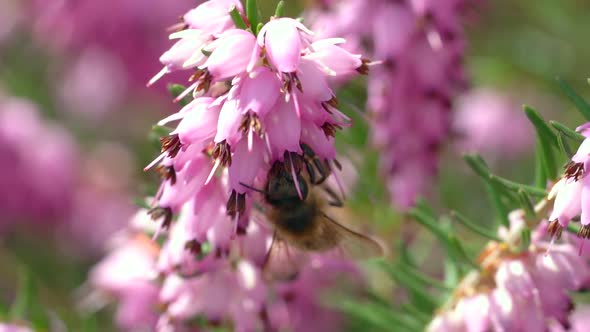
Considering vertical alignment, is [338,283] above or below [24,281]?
below

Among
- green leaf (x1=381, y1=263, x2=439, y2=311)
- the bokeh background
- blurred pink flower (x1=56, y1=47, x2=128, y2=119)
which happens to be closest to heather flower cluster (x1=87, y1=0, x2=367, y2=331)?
green leaf (x1=381, y1=263, x2=439, y2=311)

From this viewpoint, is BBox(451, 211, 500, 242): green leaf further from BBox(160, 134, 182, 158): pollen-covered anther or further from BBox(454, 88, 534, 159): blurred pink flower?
BBox(454, 88, 534, 159): blurred pink flower

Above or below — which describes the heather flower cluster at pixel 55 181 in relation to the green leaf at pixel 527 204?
below

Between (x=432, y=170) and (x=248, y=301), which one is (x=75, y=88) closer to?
(x=432, y=170)

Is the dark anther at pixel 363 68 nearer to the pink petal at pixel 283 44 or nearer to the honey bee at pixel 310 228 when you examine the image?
the pink petal at pixel 283 44

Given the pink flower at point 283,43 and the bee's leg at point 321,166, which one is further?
the bee's leg at point 321,166

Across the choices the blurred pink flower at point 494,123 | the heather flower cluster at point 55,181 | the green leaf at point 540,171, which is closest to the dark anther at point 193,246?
the green leaf at point 540,171

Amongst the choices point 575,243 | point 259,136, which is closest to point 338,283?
point 575,243
